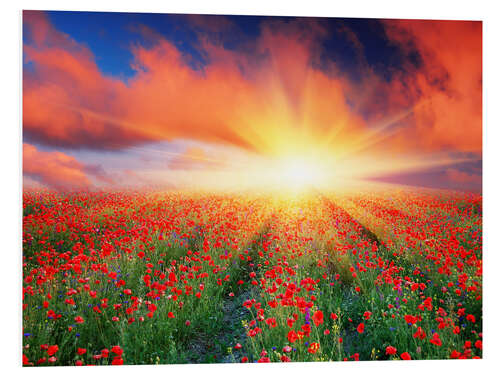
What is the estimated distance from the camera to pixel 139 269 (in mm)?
3711

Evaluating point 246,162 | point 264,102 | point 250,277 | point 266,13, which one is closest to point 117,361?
point 250,277

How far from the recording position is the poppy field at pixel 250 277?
3.03 meters

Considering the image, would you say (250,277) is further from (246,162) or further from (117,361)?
(117,361)

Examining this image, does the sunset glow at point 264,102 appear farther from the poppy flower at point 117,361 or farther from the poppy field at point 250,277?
the poppy flower at point 117,361

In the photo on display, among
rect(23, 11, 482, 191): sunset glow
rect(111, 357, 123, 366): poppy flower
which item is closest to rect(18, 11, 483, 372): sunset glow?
rect(23, 11, 482, 191): sunset glow

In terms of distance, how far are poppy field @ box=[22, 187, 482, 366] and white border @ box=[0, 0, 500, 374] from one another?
0.12m

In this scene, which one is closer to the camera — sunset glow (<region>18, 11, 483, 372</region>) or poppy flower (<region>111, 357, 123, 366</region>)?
poppy flower (<region>111, 357, 123, 366</region>)

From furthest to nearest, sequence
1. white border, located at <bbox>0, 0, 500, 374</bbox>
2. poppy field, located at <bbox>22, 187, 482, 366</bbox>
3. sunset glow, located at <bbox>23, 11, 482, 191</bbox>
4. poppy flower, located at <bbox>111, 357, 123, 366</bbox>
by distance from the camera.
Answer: sunset glow, located at <bbox>23, 11, 482, 191</bbox>
white border, located at <bbox>0, 0, 500, 374</bbox>
poppy field, located at <bbox>22, 187, 482, 366</bbox>
poppy flower, located at <bbox>111, 357, 123, 366</bbox>

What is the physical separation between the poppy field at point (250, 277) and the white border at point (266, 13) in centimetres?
12

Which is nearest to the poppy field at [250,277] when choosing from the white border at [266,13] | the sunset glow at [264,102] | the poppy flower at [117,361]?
the poppy flower at [117,361]

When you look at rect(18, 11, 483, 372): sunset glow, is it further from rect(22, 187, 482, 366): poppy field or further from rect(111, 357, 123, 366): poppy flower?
rect(111, 357, 123, 366): poppy flower

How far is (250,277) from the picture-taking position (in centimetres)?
393

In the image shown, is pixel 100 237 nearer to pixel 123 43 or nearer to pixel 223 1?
pixel 123 43

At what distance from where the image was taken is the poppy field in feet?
9.93
